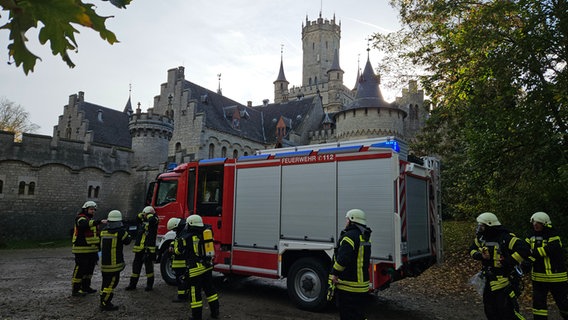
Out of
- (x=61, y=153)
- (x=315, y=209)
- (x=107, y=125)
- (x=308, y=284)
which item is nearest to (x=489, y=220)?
(x=315, y=209)

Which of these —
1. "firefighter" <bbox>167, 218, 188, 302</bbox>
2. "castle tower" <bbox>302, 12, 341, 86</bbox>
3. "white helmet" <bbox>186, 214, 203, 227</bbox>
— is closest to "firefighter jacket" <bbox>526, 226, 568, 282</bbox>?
"white helmet" <bbox>186, 214, 203, 227</bbox>

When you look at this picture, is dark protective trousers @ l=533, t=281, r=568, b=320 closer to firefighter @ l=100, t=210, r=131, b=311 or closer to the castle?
firefighter @ l=100, t=210, r=131, b=311

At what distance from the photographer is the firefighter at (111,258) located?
24.1 ft

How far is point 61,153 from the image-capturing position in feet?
79.0

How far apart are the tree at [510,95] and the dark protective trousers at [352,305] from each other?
570 centimetres

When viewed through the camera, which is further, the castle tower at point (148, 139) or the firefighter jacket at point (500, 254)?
the castle tower at point (148, 139)

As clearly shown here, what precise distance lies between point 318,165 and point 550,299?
672 centimetres

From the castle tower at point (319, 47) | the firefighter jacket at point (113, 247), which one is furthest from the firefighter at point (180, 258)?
the castle tower at point (319, 47)

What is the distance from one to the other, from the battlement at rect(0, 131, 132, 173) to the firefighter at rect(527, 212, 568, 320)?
85.9ft

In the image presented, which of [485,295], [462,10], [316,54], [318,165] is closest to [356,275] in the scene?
[485,295]

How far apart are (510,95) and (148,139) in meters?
25.5

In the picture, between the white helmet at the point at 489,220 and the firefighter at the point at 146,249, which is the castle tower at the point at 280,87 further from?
the white helmet at the point at 489,220

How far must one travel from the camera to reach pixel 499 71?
31.8 feet

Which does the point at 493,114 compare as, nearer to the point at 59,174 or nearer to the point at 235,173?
the point at 235,173
